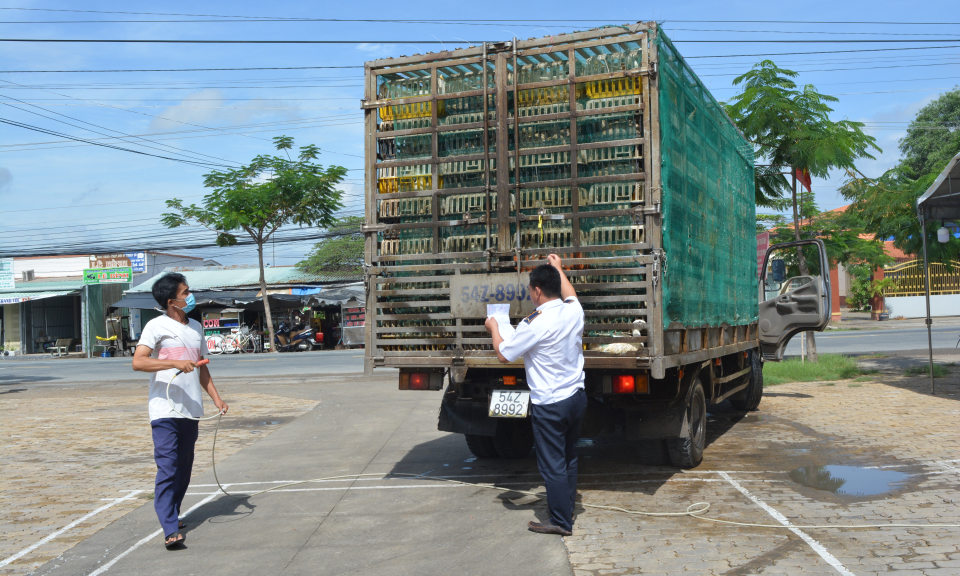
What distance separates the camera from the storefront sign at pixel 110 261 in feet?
134

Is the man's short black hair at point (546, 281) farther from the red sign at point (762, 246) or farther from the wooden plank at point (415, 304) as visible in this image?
the red sign at point (762, 246)

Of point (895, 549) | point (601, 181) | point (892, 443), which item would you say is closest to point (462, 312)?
point (601, 181)

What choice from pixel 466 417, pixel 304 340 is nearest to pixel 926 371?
pixel 466 417

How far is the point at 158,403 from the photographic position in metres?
5.17

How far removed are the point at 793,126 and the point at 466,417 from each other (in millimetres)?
10571

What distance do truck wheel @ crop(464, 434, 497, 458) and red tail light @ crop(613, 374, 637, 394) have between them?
1971mm

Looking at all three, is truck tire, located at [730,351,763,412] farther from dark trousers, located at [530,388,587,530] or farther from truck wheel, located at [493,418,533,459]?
dark trousers, located at [530,388,587,530]

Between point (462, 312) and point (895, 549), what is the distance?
3.37m

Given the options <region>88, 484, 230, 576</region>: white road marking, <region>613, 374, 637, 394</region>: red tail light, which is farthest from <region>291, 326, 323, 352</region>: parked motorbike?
<region>613, 374, 637, 394</region>: red tail light

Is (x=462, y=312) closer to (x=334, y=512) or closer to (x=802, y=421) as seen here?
(x=334, y=512)

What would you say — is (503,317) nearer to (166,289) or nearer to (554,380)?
(554,380)

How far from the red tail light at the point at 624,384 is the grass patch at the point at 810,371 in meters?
8.76

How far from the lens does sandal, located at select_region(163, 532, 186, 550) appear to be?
5.01 metres

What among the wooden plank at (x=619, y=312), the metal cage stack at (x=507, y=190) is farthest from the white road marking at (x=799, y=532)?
the wooden plank at (x=619, y=312)
